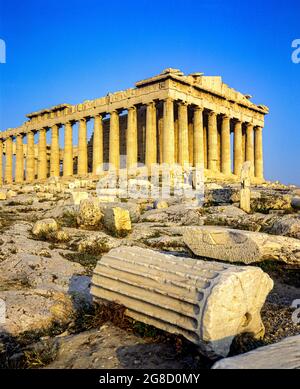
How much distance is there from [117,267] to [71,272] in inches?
88.3

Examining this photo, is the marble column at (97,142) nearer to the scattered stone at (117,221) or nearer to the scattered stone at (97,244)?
the scattered stone at (117,221)

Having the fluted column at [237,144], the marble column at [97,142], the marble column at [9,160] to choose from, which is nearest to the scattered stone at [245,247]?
the marble column at [97,142]

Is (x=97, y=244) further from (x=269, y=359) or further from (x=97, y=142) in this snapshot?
(x=97, y=142)

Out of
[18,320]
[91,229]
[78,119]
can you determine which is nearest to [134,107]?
[78,119]

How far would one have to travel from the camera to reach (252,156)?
3778cm

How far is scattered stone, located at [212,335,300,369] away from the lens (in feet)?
9.09

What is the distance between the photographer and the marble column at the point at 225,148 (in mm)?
33425

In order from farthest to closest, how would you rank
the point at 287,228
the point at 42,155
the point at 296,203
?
the point at 42,155 → the point at 296,203 → the point at 287,228

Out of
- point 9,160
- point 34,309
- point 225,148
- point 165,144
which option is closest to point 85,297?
point 34,309

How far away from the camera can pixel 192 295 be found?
3.97 metres

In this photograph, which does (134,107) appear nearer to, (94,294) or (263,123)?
(263,123)

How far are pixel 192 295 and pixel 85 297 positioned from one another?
2.29m

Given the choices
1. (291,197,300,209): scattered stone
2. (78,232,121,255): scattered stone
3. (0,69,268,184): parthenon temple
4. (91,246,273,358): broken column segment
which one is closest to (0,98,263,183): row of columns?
(0,69,268,184): parthenon temple
